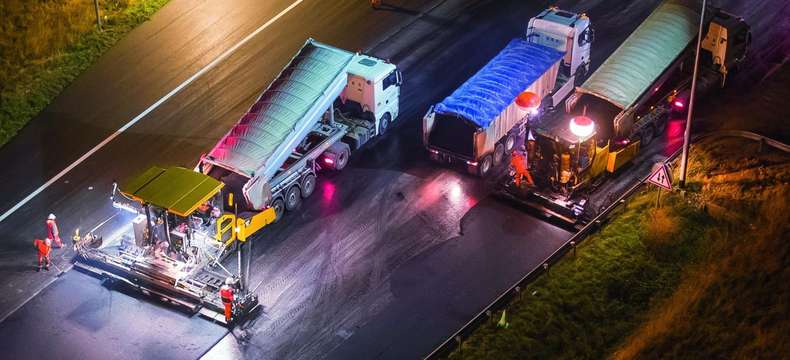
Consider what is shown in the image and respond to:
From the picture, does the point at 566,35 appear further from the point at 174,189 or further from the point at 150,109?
the point at 174,189

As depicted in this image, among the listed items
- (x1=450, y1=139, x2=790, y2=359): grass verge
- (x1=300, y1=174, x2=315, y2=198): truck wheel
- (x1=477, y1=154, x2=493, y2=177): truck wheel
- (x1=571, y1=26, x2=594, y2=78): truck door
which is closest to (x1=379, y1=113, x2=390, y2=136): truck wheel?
(x1=300, y1=174, x2=315, y2=198): truck wheel

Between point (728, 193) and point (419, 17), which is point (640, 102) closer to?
point (728, 193)

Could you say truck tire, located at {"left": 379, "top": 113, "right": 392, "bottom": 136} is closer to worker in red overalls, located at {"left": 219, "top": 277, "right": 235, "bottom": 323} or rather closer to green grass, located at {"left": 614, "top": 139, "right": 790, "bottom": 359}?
worker in red overalls, located at {"left": 219, "top": 277, "right": 235, "bottom": 323}

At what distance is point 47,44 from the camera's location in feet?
157

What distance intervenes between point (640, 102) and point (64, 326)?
2212cm

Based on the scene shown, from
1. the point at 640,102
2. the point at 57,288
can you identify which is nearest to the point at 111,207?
the point at 57,288

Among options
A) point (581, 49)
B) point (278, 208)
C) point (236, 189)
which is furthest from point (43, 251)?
point (581, 49)

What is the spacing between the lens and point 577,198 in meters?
39.2

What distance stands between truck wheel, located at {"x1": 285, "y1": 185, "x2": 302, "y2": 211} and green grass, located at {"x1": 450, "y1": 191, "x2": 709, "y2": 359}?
9588mm

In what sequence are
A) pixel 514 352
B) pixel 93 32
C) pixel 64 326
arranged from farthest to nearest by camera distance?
1. pixel 93 32
2. pixel 64 326
3. pixel 514 352

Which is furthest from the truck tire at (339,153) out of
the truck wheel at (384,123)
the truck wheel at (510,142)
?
the truck wheel at (510,142)

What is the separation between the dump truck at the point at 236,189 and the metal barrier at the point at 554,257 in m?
6.99

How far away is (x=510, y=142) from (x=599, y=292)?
941cm

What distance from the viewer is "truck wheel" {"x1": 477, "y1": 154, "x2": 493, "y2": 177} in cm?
4066
